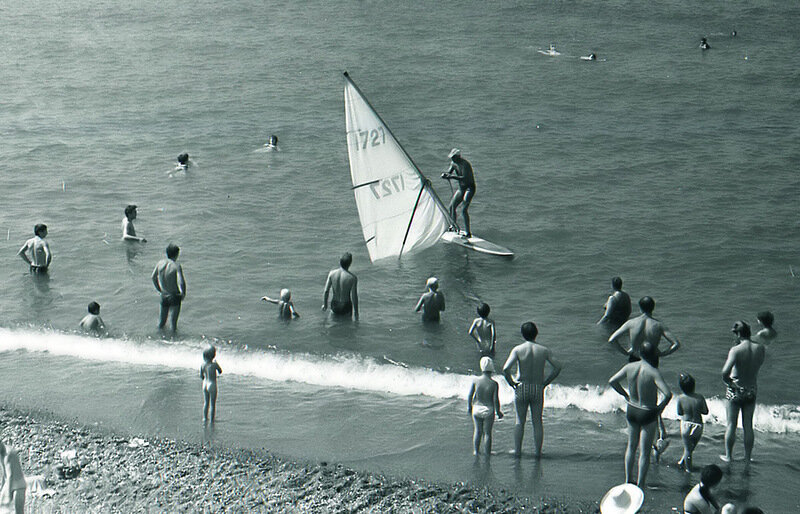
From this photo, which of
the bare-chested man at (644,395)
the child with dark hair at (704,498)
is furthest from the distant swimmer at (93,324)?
the child with dark hair at (704,498)

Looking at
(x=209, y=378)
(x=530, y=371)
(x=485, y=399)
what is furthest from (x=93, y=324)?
(x=530, y=371)

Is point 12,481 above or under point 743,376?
under

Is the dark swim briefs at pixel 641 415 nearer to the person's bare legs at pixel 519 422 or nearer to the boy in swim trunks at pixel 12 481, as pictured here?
the person's bare legs at pixel 519 422

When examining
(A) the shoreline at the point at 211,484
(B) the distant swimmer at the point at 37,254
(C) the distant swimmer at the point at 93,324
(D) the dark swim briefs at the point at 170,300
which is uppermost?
(B) the distant swimmer at the point at 37,254

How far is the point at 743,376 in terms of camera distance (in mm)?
12859

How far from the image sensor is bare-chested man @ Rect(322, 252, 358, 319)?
19734mm

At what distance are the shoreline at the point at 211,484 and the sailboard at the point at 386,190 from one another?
28.6 ft

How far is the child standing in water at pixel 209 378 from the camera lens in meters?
14.7

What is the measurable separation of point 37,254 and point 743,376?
17.4 m

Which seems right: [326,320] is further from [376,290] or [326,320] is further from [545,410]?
[545,410]

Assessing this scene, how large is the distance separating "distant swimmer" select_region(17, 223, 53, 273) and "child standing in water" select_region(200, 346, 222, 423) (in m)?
9.65

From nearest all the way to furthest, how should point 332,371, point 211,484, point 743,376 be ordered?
1. point 743,376
2. point 211,484
3. point 332,371

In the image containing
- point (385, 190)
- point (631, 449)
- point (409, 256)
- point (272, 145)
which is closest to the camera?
point (631, 449)

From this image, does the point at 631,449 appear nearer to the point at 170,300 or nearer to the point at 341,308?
the point at 341,308
